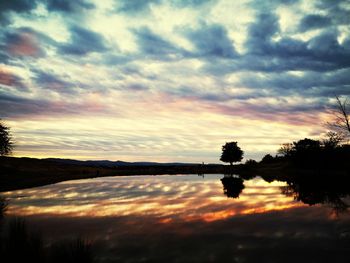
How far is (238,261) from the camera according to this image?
11312 millimetres

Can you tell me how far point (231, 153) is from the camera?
126 m

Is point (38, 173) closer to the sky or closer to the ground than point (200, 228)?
closer to the sky

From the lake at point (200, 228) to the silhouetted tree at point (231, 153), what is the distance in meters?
98.0

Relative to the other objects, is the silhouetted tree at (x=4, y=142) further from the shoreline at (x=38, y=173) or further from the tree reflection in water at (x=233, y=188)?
the tree reflection in water at (x=233, y=188)

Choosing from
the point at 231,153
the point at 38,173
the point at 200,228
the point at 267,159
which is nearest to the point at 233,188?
the point at 200,228

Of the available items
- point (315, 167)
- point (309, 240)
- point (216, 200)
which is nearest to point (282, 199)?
point (216, 200)

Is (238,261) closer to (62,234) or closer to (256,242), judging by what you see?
(256,242)

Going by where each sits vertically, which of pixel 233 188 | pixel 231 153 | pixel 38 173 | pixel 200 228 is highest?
pixel 231 153

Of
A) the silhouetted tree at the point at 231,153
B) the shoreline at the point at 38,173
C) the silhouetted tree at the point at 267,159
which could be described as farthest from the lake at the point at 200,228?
the silhouetted tree at the point at 267,159

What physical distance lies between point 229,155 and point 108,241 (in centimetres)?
11485

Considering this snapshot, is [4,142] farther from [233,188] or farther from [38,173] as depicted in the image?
[233,188]

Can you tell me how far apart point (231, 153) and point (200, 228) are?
11111cm

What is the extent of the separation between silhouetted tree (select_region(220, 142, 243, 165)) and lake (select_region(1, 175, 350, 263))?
321 feet

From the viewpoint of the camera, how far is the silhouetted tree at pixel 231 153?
126 metres
